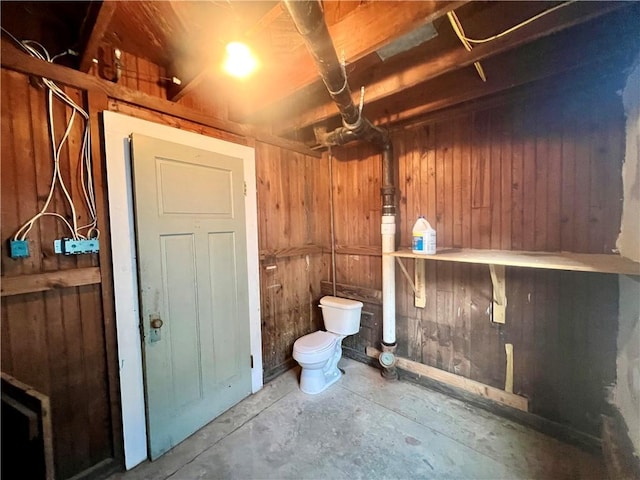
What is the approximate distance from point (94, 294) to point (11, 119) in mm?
883

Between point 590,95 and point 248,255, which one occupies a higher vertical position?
point 590,95

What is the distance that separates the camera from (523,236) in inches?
71.3

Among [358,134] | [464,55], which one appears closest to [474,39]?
[464,55]

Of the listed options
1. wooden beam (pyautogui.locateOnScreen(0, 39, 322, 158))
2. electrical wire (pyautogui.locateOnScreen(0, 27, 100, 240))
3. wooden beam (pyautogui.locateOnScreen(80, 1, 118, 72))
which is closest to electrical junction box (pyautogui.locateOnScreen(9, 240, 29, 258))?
electrical wire (pyautogui.locateOnScreen(0, 27, 100, 240))

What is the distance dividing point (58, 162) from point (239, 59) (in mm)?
1025

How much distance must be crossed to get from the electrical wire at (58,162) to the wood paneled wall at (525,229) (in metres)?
2.13

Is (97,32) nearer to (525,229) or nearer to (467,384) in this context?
(525,229)

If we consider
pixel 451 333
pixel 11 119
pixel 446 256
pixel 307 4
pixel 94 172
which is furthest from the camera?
pixel 451 333

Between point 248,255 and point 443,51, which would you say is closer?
point 443,51

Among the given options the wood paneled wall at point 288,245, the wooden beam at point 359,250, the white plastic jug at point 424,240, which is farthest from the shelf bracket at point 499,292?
the wood paneled wall at point 288,245

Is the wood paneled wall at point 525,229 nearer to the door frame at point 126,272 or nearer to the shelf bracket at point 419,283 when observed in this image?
the shelf bracket at point 419,283

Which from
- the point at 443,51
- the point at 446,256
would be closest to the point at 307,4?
the point at 443,51

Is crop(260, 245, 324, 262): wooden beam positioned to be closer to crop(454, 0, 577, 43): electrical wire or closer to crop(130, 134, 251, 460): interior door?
crop(130, 134, 251, 460): interior door

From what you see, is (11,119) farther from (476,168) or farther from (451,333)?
(451,333)
